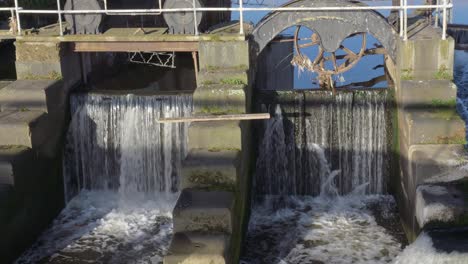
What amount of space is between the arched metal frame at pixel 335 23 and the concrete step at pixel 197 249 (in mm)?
5183

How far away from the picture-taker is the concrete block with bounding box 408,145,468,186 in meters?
9.62

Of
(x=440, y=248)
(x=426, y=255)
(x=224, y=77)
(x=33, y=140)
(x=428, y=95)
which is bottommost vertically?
(x=426, y=255)

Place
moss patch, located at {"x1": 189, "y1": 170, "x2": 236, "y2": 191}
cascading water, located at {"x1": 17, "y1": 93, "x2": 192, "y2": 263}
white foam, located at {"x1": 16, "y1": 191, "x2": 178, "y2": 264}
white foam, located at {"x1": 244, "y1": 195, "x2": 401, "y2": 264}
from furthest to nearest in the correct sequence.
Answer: cascading water, located at {"x1": 17, "y1": 93, "x2": 192, "y2": 263} < white foam, located at {"x1": 16, "y1": 191, "x2": 178, "y2": 264} < white foam, located at {"x1": 244, "y1": 195, "x2": 401, "y2": 264} < moss patch, located at {"x1": 189, "y1": 170, "x2": 236, "y2": 191}

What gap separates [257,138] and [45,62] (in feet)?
15.2

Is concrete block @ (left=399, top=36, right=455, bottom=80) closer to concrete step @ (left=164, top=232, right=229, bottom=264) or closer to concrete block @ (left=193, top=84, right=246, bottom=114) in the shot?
concrete block @ (left=193, top=84, right=246, bottom=114)

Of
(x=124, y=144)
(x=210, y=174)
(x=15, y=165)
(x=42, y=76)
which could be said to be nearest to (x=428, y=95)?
(x=210, y=174)

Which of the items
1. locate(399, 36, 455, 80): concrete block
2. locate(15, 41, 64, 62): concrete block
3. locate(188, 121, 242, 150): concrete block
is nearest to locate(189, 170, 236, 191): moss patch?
locate(188, 121, 242, 150): concrete block

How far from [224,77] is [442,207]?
15.5 ft

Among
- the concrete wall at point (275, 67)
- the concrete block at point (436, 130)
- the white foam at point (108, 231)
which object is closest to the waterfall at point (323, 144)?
the concrete block at point (436, 130)

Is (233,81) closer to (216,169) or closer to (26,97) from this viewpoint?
(216,169)

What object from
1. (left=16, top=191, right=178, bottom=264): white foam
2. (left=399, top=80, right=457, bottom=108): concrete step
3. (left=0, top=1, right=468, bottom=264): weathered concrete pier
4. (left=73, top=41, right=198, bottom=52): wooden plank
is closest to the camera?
(left=0, top=1, right=468, bottom=264): weathered concrete pier

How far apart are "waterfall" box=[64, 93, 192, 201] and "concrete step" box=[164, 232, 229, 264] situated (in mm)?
4278

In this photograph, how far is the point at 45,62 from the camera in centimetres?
1258

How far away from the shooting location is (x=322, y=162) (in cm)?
1265
